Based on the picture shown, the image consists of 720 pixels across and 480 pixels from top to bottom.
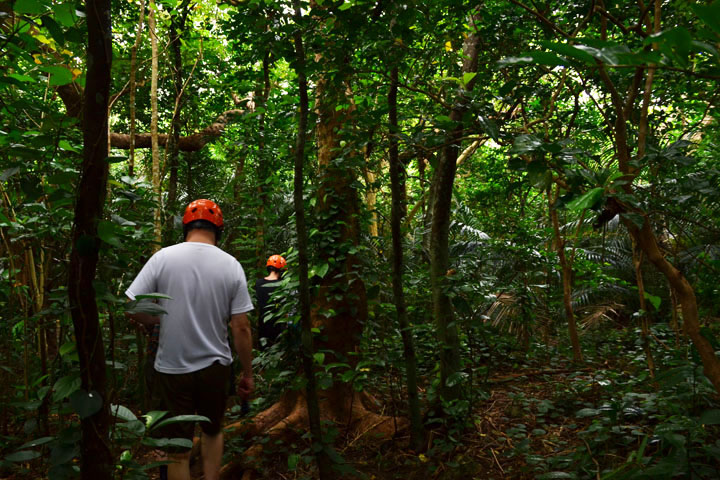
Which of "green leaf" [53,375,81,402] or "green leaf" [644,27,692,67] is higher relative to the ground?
"green leaf" [644,27,692,67]

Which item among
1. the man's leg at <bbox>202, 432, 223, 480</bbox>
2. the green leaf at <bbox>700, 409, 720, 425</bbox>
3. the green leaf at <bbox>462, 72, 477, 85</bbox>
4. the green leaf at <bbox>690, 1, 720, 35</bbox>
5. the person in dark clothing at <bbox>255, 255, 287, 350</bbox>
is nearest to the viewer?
the green leaf at <bbox>690, 1, 720, 35</bbox>

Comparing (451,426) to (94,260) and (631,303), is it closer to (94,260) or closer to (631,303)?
(94,260)

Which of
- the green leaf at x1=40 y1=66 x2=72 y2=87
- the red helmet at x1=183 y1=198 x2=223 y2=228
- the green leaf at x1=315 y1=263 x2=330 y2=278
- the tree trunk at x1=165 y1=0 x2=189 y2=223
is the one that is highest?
the tree trunk at x1=165 y1=0 x2=189 y2=223

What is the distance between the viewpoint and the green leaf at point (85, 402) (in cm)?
104

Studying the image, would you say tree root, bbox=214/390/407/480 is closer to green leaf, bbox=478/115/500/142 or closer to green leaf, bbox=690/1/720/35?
green leaf, bbox=478/115/500/142

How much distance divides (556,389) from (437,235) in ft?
7.17

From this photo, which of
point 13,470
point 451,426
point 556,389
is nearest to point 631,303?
point 556,389

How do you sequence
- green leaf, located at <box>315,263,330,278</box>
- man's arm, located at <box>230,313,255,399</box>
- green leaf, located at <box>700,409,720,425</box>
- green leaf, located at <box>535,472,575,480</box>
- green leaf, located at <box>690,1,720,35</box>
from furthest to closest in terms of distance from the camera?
green leaf, located at <box>315,263,330,278</box> → man's arm, located at <box>230,313,255,399</box> → green leaf, located at <box>535,472,575,480</box> → green leaf, located at <box>700,409,720,425</box> → green leaf, located at <box>690,1,720,35</box>

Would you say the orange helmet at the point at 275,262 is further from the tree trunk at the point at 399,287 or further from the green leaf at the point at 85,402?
the green leaf at the point at 85,402

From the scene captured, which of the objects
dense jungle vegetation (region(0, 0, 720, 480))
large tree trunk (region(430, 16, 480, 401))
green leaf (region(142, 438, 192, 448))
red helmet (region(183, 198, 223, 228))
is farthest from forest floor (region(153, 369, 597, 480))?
green leaf (region(142, 438, 192, 448))

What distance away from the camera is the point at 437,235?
3.60m

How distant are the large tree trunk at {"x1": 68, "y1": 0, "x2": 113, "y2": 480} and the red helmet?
1877mm

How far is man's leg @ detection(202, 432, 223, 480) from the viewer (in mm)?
2820

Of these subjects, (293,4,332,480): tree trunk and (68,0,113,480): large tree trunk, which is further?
(293,4,332,480): tree trunk
